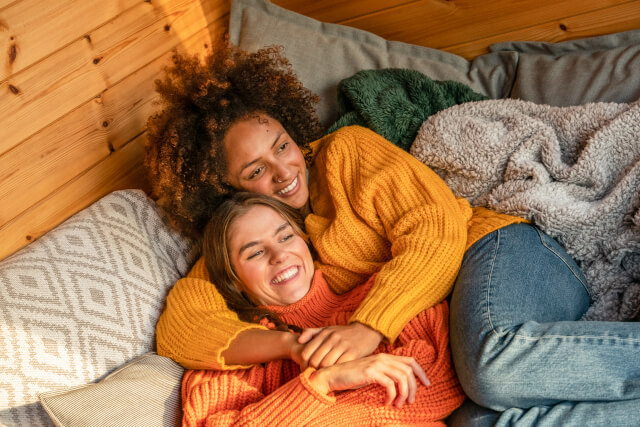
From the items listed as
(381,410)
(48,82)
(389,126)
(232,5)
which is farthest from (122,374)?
(232,5)

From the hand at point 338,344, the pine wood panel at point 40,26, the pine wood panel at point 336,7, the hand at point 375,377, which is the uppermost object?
the pine wood panel at point 40,26

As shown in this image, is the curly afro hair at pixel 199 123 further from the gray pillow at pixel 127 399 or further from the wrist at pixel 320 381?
the wrist at pixel 320 381

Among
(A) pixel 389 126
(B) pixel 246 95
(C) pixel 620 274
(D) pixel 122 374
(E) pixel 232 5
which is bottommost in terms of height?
(C) pixel 620 274

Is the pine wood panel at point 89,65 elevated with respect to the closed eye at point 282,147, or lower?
elevated

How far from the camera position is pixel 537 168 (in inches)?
53.4

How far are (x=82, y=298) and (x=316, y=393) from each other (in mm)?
542

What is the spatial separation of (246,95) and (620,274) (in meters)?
0.96

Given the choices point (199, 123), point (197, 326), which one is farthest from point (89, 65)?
point (197, 326)

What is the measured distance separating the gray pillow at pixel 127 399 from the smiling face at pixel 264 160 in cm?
47

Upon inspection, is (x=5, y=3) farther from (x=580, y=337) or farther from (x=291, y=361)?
(x=580, y=337)

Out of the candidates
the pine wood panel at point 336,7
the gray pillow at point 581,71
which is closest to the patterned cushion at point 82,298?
the pine wood panel at point 336,7

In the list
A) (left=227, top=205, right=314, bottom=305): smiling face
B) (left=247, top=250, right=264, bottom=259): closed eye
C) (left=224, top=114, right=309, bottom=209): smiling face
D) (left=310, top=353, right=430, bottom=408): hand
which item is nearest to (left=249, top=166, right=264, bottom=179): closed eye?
(left=224, top=114, right=309, bottom=209): smiling face

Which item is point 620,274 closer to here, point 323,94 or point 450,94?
point 450,94

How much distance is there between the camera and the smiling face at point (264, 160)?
4.59 ft
